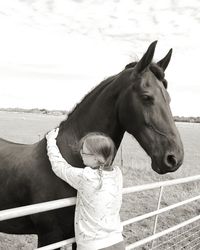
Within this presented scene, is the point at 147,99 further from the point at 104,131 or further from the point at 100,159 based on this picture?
the point at 100,159

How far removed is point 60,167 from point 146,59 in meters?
1.02

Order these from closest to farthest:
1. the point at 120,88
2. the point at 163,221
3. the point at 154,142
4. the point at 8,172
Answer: the point at 154,142, the point at 120,88, the point at 8,172, the point at 163,221

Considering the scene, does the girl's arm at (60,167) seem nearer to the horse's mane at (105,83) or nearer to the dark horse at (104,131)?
the dark horse at (104,131)

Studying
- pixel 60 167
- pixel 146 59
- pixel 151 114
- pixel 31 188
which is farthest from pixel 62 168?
pixel 146 59

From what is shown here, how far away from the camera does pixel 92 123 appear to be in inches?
110

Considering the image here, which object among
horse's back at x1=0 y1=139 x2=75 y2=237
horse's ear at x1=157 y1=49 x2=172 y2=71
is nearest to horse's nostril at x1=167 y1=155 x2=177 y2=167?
horse's back at x1=0 y1=139 x2=75 y2=237

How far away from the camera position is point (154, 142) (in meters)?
2.49

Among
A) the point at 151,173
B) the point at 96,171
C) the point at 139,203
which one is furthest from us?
the point at 151,173

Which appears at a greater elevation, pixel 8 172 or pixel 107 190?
pixel 107 190

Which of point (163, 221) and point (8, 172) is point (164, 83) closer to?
point (8, 172)

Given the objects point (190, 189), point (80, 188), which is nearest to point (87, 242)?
point (80, 188)

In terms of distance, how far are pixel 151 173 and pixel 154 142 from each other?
525 inches

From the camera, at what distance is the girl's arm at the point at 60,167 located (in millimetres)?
2182

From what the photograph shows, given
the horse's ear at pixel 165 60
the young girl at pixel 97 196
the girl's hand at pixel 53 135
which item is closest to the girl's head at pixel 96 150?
the young girl at pixel 97 196
